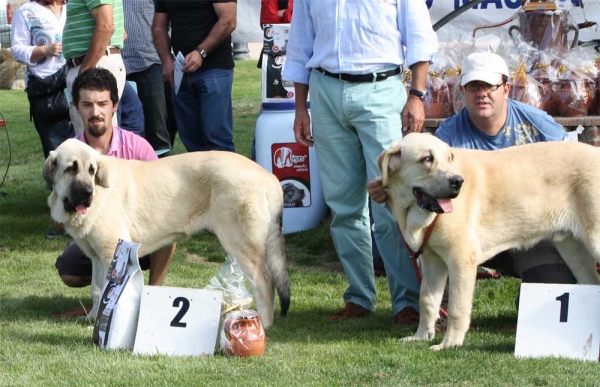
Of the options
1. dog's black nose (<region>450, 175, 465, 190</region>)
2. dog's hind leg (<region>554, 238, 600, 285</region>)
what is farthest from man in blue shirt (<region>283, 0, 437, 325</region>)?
dog's hind leg (<region>554, 238, 600, 285</region>)

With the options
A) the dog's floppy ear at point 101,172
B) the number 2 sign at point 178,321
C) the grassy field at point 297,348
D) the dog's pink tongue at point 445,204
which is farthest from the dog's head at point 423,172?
the dog's floppy ear at point 101,172

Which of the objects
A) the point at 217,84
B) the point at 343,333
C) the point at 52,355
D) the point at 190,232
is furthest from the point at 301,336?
the point at 217,84

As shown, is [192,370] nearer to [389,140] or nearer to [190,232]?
[190,232]

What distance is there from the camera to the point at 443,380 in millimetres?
4078

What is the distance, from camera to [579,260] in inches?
190

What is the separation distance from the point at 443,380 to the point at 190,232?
1.90 m

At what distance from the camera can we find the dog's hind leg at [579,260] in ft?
15.7

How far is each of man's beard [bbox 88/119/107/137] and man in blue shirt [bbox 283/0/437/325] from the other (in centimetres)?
120

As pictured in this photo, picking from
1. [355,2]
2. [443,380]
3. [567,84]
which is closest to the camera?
[443,380]

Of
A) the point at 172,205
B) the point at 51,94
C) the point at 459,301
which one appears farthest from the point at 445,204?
the point at 51,94

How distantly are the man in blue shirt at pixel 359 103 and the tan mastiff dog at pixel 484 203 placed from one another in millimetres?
497

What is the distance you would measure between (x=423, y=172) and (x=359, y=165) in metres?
0.86

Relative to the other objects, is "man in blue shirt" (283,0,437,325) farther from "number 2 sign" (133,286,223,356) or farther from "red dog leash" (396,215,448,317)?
"number 2 sign" (133,286,223,356)

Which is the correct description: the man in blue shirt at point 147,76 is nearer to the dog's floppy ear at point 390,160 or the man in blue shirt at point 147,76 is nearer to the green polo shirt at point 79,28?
the green polo shirt at point 79,28
